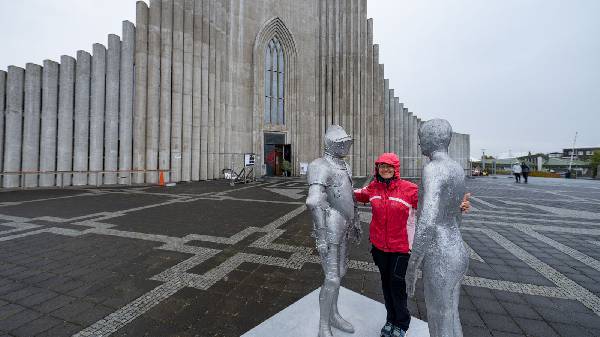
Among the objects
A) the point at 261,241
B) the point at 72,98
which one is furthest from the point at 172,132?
the point at 261,241

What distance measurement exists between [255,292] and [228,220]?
393cm

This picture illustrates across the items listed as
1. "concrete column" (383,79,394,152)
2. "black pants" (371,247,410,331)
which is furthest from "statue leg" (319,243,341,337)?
"concrete column" (383,79,394,152)

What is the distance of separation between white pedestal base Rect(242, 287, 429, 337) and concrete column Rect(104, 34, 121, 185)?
18.1m

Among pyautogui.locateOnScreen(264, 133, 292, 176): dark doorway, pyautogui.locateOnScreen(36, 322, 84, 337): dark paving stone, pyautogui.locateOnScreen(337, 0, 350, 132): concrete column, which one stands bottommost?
pyautogui.locateOnScreen(36, 322, 84, 337): dark paving stone

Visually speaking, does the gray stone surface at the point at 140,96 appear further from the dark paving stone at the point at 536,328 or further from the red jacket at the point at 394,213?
the dark paving stone at the point at 536,328

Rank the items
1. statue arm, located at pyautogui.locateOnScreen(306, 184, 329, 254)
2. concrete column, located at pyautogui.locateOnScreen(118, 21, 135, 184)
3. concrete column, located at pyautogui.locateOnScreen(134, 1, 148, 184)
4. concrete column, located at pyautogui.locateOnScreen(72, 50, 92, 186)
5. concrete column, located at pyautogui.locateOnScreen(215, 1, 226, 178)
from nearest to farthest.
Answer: statue arm, located at pyautogui.locateOnScreen(306, 184, 329, 254) < concrete column, located at pyautogui.locateOnScreen(72, 50, 92, 186) < concrete column, located at pyautogui.locateOnScreen(118, 21, 135, 184) < concrete column, located at pyautogui.locateOnScreen(134, 1, 148, 184) < concrete column, located at pyautogui.locateOnScreen(215, 1, 226, 178)

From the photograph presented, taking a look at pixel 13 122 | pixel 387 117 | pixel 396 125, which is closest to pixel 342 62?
pixel 387 117

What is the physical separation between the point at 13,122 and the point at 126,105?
19.4 feet

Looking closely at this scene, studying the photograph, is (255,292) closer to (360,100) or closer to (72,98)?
(72,98)

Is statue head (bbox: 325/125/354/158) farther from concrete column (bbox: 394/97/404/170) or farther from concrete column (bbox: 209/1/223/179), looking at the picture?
concrete column (bbox: 394/97/404/170)

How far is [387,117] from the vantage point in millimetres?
27844

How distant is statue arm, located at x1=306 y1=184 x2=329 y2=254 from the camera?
2.07m

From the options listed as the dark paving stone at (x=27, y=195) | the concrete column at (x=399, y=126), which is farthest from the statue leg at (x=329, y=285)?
the concrete column at (x=399, y=126)

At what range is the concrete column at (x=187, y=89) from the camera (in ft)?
59.7
